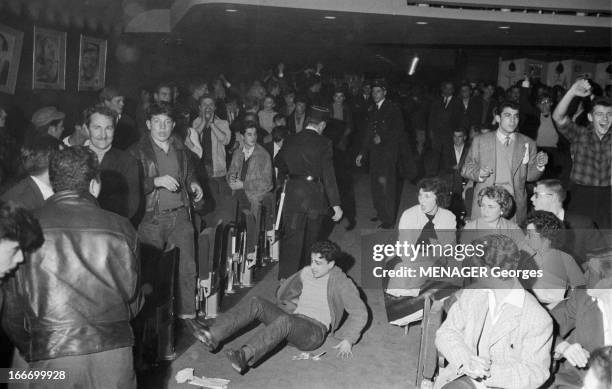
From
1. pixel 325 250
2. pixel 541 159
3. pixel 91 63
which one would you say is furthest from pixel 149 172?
pixel 91 63

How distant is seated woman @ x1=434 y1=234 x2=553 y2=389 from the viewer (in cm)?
274

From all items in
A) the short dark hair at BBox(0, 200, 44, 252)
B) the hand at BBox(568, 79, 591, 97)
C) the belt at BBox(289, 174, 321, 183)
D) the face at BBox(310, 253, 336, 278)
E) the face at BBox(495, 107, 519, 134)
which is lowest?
the face at BBox(310, 253, 336, 278)

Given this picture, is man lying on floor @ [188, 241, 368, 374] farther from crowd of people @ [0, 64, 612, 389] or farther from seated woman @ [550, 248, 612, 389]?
seated woman @ [550, 248, 612, 389]

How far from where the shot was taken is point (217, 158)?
5887 millimetres

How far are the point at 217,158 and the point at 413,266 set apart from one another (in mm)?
2513

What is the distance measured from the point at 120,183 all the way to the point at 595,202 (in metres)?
3.55

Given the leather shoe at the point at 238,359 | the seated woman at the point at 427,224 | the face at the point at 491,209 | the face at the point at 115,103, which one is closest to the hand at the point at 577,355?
the face at the point at 491,209

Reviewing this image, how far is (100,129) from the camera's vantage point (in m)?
3.69

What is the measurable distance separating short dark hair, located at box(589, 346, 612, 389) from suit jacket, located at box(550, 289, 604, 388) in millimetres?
951

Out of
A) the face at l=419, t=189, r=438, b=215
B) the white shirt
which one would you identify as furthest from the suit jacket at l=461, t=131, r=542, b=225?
the white shirt

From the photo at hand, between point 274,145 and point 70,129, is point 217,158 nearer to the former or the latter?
point 274,145

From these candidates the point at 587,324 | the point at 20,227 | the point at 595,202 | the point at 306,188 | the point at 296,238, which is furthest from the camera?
the point at 296,238

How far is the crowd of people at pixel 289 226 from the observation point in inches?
89.4

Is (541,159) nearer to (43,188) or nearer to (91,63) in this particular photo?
(43,188)
